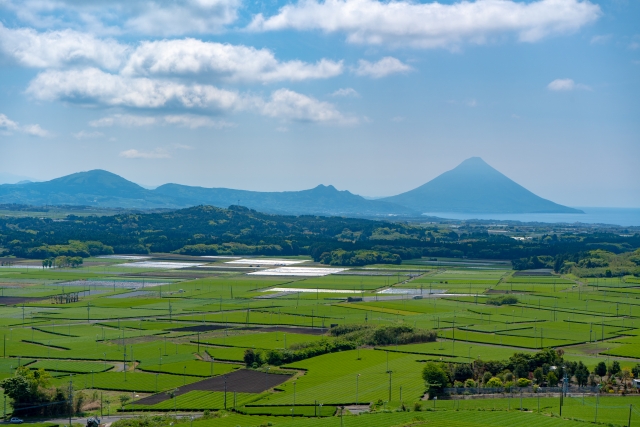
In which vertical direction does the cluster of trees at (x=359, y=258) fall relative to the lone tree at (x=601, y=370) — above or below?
above

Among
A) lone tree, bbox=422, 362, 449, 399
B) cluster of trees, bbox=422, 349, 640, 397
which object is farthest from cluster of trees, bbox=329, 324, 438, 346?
lone tree, bbox=422, 362, 449, 399

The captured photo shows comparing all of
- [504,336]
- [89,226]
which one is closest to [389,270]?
[504,336]

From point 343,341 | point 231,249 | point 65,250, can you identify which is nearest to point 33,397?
point 343,341

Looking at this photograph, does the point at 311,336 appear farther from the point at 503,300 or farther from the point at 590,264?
the point at 590,264

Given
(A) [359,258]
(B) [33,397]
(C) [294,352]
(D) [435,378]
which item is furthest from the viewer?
(A) [359,258]

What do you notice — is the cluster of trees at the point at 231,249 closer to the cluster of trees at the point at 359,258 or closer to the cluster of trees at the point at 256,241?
the cluster of trees at the point at 256,241

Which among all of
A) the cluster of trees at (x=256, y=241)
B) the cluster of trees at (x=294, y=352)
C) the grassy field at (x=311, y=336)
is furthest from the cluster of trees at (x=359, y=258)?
the cluster of trees at (x=294, y=352)

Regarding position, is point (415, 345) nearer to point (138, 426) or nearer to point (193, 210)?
point (138, 426)
